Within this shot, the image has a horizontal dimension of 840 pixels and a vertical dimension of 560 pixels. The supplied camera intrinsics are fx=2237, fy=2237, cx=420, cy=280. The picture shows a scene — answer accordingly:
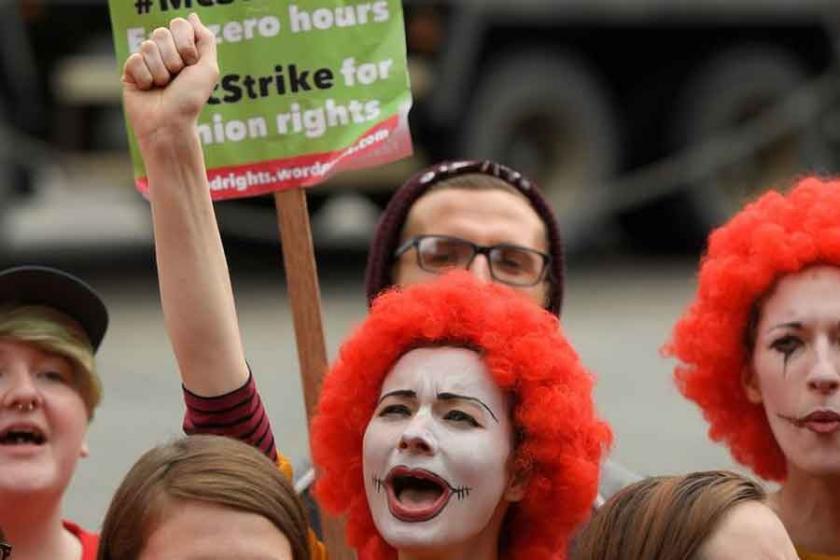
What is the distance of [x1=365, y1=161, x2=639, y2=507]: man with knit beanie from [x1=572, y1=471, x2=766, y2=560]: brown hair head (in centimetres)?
107

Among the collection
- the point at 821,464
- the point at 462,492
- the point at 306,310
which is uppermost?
the point at 306,310

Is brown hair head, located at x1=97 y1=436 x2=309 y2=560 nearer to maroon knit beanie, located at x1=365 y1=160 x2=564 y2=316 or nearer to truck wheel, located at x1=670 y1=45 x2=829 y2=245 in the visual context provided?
maroon knit beanie, located at x1=365 y1=160 x2=564 y2=316

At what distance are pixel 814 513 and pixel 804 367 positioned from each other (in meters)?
0.31

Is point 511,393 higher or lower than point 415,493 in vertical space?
higher

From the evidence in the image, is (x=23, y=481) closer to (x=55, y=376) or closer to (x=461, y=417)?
(x=55, y=376)

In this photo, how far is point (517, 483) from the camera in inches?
164

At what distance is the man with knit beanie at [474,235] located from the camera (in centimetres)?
506

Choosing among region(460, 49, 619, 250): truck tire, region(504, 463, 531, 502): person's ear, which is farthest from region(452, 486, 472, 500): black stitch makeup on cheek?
region(460, 49, 619, 250): truck tire

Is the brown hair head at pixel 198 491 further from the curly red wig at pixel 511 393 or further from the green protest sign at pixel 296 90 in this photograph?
the green protest sign at pixel 296 90

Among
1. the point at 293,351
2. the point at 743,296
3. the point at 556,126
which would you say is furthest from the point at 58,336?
the point at 556,126

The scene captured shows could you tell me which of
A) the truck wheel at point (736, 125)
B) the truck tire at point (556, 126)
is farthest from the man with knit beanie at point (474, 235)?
the truck wheel at point (736, 125)

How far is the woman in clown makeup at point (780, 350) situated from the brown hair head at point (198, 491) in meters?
1.14

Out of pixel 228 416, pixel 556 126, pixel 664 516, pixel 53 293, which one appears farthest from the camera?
pixel 556 126

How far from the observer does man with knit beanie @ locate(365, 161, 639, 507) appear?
5059 mm
